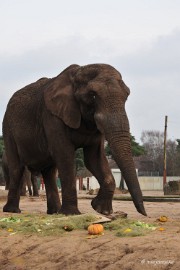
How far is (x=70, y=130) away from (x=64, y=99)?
62 centimetres

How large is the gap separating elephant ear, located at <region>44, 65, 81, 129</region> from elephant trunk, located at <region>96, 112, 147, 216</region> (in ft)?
3.24

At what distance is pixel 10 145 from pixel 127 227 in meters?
6.20

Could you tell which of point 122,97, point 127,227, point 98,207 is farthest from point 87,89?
point 127,227

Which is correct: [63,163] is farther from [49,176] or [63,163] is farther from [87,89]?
[49,176]

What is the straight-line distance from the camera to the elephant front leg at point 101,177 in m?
11.3

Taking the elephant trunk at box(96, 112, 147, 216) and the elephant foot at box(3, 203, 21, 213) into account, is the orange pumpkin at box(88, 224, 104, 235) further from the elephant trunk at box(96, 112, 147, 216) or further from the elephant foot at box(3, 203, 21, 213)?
the elephant foot at box(3, 203, 21, 213)

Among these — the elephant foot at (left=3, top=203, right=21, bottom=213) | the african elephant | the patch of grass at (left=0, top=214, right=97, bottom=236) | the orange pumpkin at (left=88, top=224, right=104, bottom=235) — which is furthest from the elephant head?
the elephant foot at (left=3, top=203, right=21, bottom=213)

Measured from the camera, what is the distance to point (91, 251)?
6.98 m

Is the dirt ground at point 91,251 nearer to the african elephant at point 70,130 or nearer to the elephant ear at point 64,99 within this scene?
the african elephant at point 70,130

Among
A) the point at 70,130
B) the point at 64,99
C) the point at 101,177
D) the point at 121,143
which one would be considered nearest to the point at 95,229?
the point at 121,143

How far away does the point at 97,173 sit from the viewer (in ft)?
38.2

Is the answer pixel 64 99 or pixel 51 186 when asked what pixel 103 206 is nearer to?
pixel 64 99

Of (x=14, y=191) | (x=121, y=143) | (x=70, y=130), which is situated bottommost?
(x=14, y=191)

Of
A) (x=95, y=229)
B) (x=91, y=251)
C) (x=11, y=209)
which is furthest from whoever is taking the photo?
(x=11, y=209)
